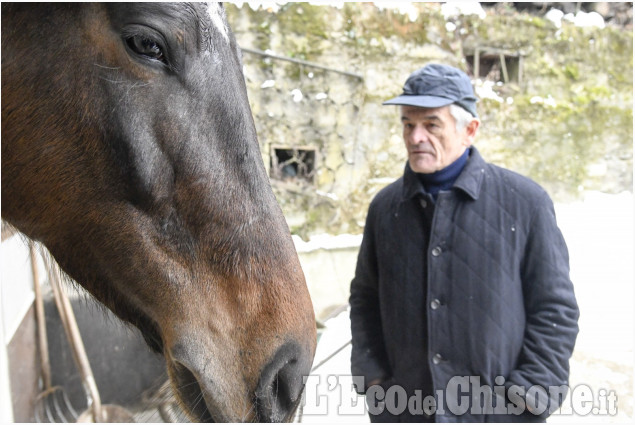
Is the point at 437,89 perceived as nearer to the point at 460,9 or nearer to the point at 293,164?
the point at 293,164

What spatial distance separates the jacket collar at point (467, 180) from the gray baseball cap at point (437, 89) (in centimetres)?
22

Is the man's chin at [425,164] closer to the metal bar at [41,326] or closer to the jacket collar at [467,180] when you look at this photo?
the jacket collar at [467,180]

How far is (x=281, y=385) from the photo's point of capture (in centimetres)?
102

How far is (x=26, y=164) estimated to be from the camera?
3.24 ft

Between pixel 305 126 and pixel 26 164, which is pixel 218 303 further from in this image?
pixel 305 126

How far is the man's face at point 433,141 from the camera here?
174 centimetres

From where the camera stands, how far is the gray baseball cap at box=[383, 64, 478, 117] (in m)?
1.71

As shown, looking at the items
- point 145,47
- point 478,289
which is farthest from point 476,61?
point 145,47

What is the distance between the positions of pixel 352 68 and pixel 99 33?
429 cm

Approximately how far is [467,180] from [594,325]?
3544 millimetres

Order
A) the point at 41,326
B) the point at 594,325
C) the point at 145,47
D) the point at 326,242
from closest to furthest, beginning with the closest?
the point at 145,47 < the point at 41,326 < the point at 594,325 < the point at 326,242

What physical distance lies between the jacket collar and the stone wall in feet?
10.2

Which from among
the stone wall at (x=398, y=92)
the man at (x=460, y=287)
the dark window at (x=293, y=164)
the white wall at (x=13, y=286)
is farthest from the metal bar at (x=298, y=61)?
the man at (x=460, y=287)

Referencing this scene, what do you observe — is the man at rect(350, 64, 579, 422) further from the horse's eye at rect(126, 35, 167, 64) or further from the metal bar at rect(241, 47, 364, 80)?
the metal bar at rect(241, 47, 364, 80)
